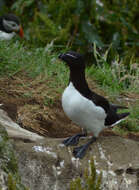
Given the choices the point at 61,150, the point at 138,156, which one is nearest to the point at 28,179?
the point at 61,150

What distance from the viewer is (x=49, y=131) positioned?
4555 millimetres

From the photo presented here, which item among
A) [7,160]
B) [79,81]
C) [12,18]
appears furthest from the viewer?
[12,18]

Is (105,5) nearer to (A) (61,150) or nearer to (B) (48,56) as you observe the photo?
(B) (48,56)

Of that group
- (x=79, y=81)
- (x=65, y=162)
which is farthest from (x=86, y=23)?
(x=65, y=162)

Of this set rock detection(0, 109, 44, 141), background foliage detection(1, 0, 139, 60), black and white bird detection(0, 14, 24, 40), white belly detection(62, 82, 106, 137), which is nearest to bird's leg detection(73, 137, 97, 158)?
white belly detection(62, 82, 106, 137)

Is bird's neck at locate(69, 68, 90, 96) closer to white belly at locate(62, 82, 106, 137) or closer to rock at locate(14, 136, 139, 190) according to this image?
white belly at locate(62, 82, 106, 137)

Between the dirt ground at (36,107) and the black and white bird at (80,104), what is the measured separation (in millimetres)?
658

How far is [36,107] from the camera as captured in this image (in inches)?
190

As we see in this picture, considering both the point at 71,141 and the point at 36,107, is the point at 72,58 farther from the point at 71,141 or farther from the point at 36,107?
the point at 36,107

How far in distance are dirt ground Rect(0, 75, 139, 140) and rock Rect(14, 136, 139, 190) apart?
64cm

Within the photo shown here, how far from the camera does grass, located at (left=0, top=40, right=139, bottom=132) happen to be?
529 cm

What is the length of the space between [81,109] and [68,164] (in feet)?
1.51

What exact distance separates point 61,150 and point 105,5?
4521mm

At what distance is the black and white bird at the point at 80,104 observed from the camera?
372 cm
